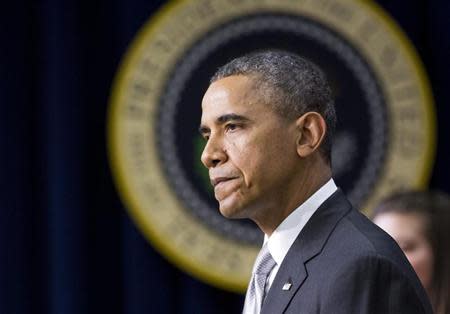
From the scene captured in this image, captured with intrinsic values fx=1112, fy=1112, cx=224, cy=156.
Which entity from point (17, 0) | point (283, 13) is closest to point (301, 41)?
point (283, 13)

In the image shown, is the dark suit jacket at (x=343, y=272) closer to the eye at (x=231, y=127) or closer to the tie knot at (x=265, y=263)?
the tie knot at (x=265, y=263)

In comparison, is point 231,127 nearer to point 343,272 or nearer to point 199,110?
point 343,272

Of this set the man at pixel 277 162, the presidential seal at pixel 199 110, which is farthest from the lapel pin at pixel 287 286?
the presidential seal at pixel 199 110

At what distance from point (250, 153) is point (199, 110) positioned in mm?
1217

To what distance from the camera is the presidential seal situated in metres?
2.59

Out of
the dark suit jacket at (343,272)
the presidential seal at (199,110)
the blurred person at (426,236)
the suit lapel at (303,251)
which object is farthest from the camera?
the presidential seal at (199,110)

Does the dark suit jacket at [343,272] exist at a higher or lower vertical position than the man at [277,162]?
lower

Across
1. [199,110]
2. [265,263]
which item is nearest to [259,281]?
[265,263]

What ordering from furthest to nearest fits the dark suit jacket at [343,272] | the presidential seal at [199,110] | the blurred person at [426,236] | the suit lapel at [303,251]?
the presidential seal at [199,110] < the blurred person at [426,236] < the suit lapel at [303,251] < the dark suit jacket at [343,272]

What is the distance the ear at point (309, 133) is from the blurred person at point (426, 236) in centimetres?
60

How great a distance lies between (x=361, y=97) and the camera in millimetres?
2648

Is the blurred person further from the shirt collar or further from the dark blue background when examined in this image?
the dark blue background

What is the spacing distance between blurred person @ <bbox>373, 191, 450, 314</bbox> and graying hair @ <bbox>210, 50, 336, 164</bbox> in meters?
→ 0.56

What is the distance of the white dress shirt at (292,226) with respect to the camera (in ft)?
4.62
